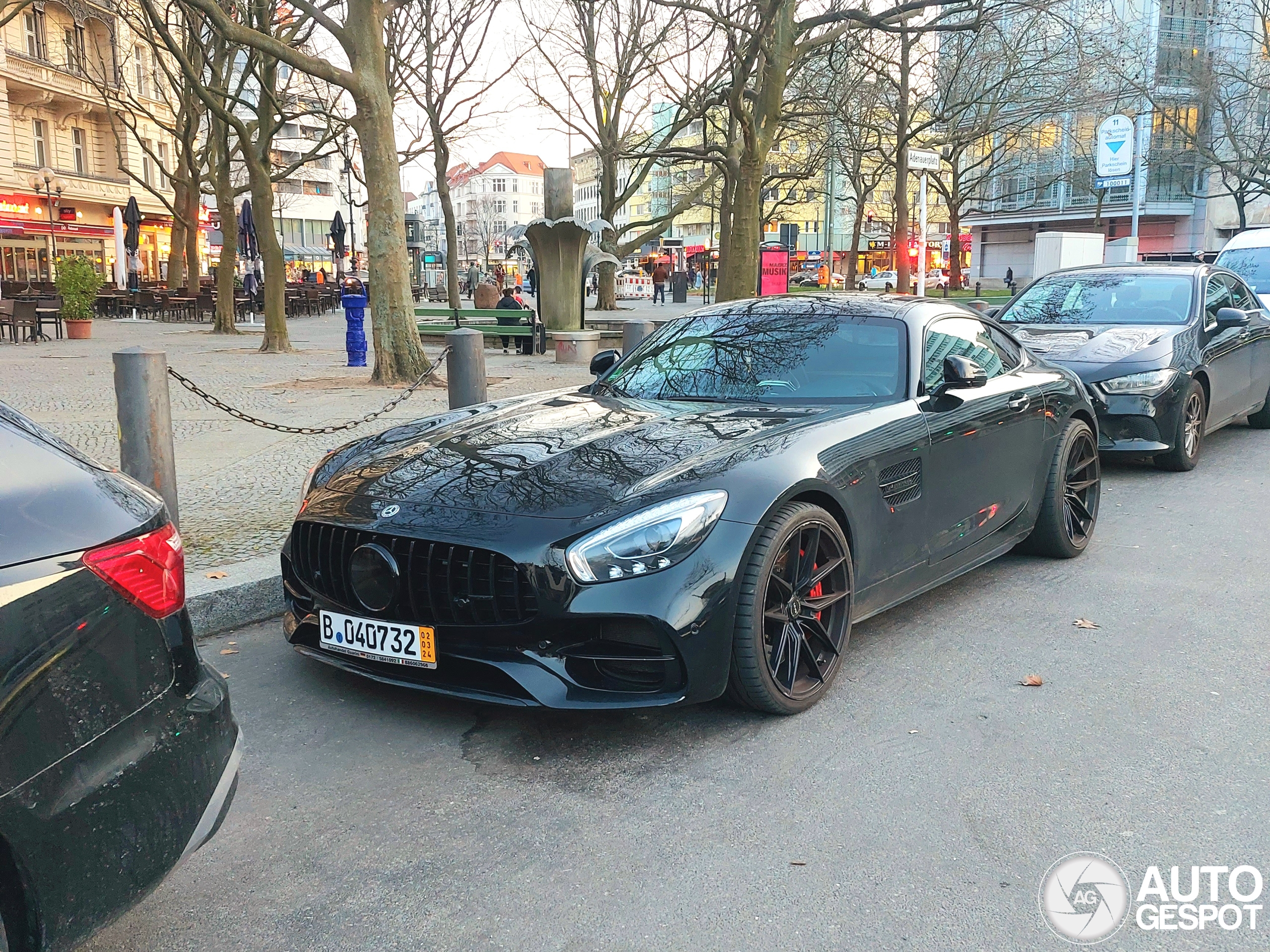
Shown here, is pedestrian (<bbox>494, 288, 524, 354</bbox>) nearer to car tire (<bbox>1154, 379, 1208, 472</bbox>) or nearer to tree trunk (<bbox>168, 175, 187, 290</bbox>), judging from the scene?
car tire (<bbox>1154, 379, 1208, 472</bbox>)

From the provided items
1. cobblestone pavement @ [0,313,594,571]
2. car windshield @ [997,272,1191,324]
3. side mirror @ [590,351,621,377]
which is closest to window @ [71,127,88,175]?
cobblestone pavement @ [0,313,594,571]

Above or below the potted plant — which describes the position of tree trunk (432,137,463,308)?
above

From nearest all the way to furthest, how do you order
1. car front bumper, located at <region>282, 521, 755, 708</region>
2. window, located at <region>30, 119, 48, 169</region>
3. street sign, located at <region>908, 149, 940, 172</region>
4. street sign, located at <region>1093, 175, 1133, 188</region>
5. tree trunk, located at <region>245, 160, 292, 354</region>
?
car front bumper, located at <region>282, 521, 755, 708</region>
street sign, located at <region>908, 149, 940, 172</region>
tree trunk, located at <region>245, 160, 292, 354</region>
window, located at <region>30, 119, 48, 169</region>
street sign, located at <region>1093, 175, 1133, 188</region>

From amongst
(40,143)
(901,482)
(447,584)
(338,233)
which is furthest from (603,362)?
(40,143)

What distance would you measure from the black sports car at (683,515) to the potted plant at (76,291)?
19.6 metres

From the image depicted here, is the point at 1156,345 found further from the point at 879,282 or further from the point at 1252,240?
the point at 879,282

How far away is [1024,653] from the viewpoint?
466 centimetres

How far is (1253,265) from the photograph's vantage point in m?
15.0

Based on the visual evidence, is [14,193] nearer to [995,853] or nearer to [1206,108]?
[1206,108]

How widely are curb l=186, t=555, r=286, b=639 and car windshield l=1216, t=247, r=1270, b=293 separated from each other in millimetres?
13620

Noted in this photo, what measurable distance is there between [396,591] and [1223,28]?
52.9 meters

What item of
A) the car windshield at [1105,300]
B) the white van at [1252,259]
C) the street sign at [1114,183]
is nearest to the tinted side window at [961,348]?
the car windshield at [1105,300]

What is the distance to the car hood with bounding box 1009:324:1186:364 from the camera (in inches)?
338

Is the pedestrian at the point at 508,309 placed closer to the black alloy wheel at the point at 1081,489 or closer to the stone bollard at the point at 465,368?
the stone bollard at the point at 465,368
